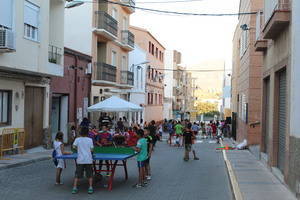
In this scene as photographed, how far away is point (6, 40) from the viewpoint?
15.8 metres

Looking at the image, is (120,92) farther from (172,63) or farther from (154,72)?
(172,63)

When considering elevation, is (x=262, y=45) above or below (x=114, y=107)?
above

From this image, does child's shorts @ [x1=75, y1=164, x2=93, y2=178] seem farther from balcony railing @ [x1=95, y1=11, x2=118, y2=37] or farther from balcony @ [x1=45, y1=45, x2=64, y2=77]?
balcony railing @ [x1=95, y1=11, x2=118, y2=37]

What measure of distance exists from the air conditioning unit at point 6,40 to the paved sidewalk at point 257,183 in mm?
8653

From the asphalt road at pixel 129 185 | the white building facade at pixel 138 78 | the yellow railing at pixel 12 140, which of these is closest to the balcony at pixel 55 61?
the yellow railing at pixel 12 140

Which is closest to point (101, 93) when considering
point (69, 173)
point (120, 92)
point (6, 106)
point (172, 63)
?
point (120, 92)

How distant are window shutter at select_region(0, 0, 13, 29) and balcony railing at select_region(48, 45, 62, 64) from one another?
14.9ft

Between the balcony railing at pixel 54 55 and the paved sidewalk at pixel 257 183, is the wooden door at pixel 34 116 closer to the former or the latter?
the balcony railing at pixel 54 55

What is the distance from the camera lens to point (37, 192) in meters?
10.8

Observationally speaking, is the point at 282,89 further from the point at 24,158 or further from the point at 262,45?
the point at 24,158

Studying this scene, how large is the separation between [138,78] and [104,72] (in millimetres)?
16111

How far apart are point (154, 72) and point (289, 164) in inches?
1861

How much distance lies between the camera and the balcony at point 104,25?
30.4 metres

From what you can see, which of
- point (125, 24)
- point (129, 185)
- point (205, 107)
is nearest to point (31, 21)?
point (129, 185)
